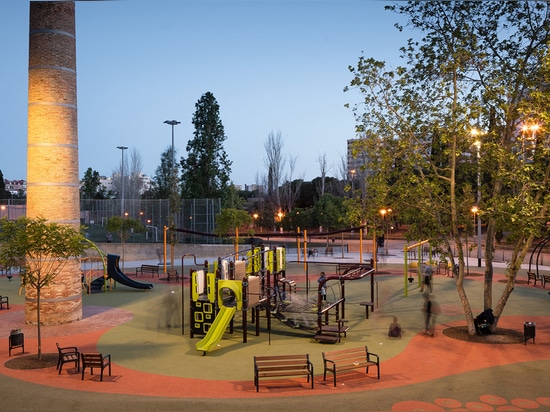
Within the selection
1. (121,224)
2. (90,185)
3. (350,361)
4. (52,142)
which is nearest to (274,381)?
(350,361)

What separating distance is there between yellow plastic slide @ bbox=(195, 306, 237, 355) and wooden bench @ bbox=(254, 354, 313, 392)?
3.54m

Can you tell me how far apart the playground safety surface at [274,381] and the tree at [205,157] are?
37199mm

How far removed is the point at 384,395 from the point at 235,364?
4.98 metres

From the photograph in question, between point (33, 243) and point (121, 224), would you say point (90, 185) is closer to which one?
point (121, 224)

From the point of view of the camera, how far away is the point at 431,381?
45.9ft

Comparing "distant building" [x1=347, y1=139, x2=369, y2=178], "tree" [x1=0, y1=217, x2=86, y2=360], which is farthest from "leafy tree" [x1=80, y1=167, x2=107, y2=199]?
"tree" [x1=0, y1=217, x2=86, y2=360]

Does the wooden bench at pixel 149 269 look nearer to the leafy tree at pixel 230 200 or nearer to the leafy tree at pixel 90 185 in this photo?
the leafy tree at pixel 230 200

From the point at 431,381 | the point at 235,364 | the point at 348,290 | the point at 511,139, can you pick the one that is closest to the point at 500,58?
the point at 511,139

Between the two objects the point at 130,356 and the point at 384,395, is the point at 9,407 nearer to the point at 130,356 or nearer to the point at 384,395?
the point at 130,356


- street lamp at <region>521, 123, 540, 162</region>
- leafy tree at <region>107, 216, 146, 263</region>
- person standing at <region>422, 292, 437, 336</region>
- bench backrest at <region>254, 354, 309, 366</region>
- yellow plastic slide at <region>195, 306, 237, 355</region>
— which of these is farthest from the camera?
leafy tree at <region>107, 216, 146, 263</region>

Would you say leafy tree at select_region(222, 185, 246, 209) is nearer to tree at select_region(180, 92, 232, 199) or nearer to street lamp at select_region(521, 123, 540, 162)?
tree at select_region(180, 92, 232, 199)

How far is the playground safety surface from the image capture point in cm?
1237

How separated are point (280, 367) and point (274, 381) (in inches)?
29.0

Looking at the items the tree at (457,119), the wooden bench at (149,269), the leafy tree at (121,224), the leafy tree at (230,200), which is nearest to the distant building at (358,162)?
the tree at (457,119)
